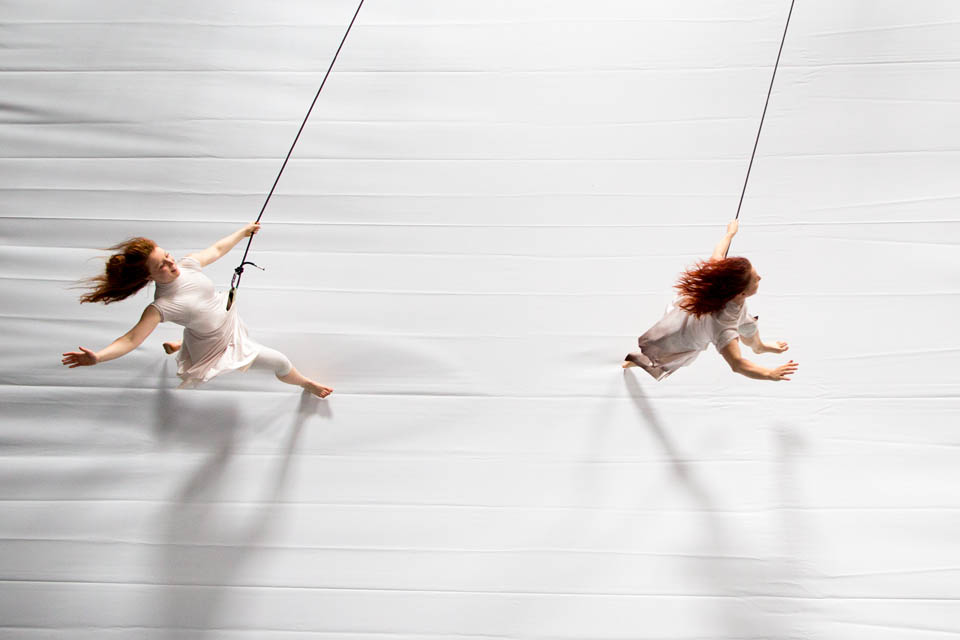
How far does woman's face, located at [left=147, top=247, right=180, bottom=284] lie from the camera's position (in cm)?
168

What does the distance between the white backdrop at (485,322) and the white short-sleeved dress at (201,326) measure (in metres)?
0.27

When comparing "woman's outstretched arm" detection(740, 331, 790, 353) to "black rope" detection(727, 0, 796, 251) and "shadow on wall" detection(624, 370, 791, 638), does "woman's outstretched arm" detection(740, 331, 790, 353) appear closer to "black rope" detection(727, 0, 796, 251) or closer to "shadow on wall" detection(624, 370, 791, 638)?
"shadow on wall" detection(624, 370, 791, 638)

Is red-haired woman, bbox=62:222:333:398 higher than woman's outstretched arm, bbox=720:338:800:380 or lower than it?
Result: lower

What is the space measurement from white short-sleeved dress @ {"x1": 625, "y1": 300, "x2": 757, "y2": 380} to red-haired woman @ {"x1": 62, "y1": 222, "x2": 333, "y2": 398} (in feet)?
3.07

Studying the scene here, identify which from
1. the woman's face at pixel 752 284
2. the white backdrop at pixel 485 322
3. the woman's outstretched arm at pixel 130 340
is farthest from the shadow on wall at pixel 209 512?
the woman's face at pixel 752 284

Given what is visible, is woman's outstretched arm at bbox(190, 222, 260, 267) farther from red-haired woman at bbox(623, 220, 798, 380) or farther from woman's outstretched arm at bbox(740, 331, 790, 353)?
woman's outstretched arm at bbox(740, 331, 790, 353)

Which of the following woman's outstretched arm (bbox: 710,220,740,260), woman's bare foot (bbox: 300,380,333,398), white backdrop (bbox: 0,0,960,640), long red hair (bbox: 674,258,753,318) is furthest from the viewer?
woman's bare foot (bbox: 300,380,333,398)

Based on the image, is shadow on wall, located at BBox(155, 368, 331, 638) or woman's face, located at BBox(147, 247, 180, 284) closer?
woman's face, located at BBox(147, 247, 180, 284)

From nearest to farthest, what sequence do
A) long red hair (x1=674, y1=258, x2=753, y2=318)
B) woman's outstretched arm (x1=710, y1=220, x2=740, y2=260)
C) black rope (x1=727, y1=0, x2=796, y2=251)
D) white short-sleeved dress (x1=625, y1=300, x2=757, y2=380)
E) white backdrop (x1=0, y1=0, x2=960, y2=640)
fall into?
long red hair (x1=674, y1=258, x2=753, y2=318) → white short-sleeved dress (x1=625, y1=300, x2=757, y2=380) → woman's outstretched arm (x1=710, y1=220, x2=740, y2=260) → white backdrop (x1=0, y1=0, x2=960, y2=640) → black rope (x1=727, y1=0, x2=796, y2=251)

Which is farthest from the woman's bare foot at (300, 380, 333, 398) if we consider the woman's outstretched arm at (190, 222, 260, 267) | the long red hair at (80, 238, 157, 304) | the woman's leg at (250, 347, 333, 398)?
the long red hair at (80, 238, 157, 304)

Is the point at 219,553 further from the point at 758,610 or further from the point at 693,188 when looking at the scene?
the point at 693,188

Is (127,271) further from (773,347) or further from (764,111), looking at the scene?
(764,111)

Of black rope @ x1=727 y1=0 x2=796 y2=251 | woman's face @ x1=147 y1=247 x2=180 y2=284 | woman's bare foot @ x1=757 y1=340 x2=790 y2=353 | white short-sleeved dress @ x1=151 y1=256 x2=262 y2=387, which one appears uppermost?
black rope @ x1=727 y1=0 x2=796 y2=251

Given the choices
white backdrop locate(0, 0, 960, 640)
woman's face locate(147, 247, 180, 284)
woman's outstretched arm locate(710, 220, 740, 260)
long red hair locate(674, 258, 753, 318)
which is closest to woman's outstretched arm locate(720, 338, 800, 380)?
long red hair locate(674, 258, 753, 318)
